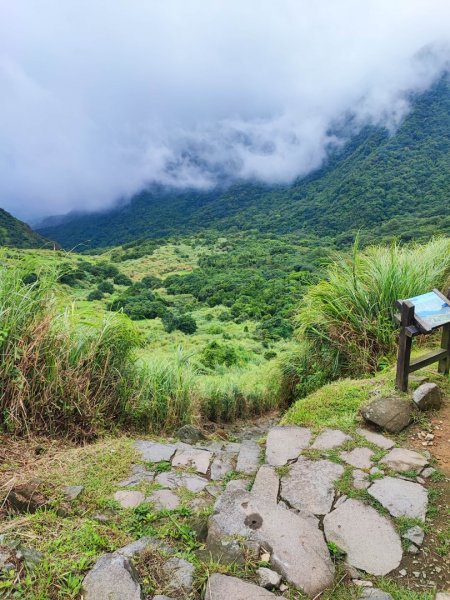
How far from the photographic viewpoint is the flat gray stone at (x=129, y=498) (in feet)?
8.12

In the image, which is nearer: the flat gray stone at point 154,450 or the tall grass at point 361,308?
the flat gray stone at point 154,450

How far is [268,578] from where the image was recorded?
75.0 inches

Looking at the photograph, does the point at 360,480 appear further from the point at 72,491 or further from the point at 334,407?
the point at 72,491

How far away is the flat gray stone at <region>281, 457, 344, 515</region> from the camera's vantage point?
2.58 meters

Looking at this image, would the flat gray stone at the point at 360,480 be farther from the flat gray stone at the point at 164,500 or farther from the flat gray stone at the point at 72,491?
the flat gray stone at the point at 72,491

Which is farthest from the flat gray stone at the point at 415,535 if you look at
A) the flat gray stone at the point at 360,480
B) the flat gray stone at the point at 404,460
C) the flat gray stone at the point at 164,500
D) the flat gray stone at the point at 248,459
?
the flat gray stone at the point at 164,500

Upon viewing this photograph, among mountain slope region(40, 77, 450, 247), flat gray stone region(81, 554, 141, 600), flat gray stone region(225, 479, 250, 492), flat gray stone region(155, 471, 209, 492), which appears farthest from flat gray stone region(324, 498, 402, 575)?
mountain slope region(40, 77, 450, 247)

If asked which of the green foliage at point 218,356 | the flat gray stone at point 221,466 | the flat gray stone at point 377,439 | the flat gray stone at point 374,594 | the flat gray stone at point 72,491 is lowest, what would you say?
the green foliage at point 218,356

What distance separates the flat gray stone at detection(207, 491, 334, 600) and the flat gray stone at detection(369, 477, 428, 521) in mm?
532

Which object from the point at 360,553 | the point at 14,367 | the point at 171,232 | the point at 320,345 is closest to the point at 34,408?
the point at 14,367

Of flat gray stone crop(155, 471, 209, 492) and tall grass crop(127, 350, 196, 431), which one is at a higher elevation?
tall grass crop(127, 350, 196, 431)

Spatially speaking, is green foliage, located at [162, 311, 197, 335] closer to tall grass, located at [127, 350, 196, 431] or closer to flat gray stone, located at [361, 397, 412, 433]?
tall grass, located at [127, 350, 196, 431]

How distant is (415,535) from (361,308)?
10.1 feet

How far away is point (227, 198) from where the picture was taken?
119m
